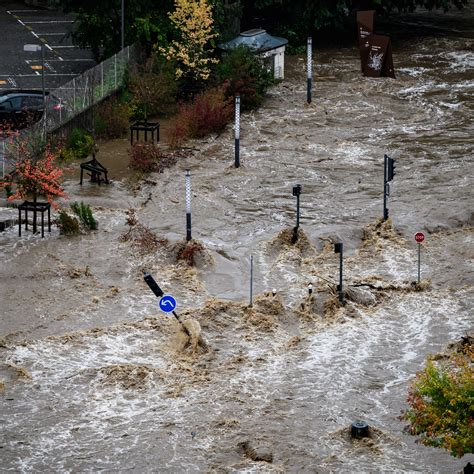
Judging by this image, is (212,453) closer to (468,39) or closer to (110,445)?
(110,445)

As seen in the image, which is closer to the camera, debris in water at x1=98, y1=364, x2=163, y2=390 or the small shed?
debris in water at x1=98, y1=364, x2=163, y2=390

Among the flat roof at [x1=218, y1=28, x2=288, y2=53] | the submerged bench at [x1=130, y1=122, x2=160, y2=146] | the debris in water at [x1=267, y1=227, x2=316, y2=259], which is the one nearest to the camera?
the debris in water at [x1=267, y1=227, x2=316, y2=259]

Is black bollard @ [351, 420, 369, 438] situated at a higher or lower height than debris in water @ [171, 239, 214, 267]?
lower

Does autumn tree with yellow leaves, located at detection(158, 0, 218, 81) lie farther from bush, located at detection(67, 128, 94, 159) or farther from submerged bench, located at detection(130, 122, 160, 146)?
bush, located at detection(67, 128, 94, 159)

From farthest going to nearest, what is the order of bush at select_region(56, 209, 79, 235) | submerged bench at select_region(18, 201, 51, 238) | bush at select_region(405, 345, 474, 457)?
bush at select_region(56, 209, 79, 235), submerged bench at select_region(18, 201, 51, 238), bush at select_region(405, 345, 474, 457)

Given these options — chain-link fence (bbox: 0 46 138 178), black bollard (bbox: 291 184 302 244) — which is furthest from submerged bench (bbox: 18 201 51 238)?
black bollard (bbox: 291 184 302 244)

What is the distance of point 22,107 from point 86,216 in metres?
8.96

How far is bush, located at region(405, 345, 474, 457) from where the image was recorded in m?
20.0

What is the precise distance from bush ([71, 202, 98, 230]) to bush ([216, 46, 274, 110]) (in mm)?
11392

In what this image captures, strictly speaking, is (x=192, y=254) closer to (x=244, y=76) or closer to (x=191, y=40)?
(x=244, y=76)

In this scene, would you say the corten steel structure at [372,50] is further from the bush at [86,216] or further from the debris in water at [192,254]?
the debris in water at [192,254]

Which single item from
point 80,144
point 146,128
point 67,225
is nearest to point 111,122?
point 146,128

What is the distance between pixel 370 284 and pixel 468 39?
2793 cm

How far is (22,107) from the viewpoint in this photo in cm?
4216
